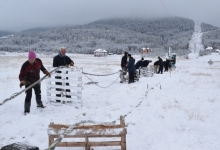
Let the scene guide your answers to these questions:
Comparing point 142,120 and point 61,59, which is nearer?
point 142,120

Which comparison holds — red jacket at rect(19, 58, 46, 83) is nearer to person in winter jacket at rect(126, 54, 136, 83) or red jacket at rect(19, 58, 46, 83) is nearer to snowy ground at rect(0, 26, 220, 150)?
snowy ground at rect(0, 26, 220, 150)

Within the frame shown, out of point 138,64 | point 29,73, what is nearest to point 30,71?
point 29,73

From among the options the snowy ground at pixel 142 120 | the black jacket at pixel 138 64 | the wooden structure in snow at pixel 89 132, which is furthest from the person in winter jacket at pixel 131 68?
Answer: the wooden structure in snow at pixel 89 132

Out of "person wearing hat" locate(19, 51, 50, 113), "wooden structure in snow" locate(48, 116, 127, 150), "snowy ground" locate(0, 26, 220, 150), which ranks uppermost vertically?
"person wearing hat" locate(19, 51, 50, 113)

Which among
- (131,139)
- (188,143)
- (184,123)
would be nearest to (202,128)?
(184,123)

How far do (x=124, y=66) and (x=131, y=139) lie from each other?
11.5 m

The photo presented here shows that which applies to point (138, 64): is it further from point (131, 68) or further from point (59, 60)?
point (59, 60)

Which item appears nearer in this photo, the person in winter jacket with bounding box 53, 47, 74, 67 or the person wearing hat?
the person wearing hat

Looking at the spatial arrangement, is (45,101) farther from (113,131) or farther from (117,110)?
(113,131)

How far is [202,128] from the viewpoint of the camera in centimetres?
632

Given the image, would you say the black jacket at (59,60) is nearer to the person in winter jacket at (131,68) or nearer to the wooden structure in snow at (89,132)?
the wooden structure in snow at (89,132)

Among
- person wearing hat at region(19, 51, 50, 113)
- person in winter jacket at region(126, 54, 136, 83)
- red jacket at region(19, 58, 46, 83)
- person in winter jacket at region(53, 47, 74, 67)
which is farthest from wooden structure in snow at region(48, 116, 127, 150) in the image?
person in winter jacket at region(126, 54, 136, 83)

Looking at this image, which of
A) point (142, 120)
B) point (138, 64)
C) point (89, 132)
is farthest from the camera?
point (138, 64)

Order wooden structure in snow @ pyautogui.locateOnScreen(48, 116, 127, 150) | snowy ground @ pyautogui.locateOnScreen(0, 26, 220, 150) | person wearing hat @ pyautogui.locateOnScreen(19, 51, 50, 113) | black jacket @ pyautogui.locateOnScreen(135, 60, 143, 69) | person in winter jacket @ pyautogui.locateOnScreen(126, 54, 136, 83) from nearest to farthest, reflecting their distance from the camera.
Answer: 1. wooden structure in snow @ pyautogui.locateOnScreen(48, 116, 127, 150)
2. snowy ground @ pyautogui.locateOnScreen(0, 26, 220, 150)
3. person wearing hat @ pyautogui.locateOnScreen(19, 51, 50, 113)
4. person in winter jacket @ pyautogui.locateOnScreen(126, 54, 136, 83)
5. black jacket @ pyautogui.locateOnScreen(135, 60, 143, 69)
